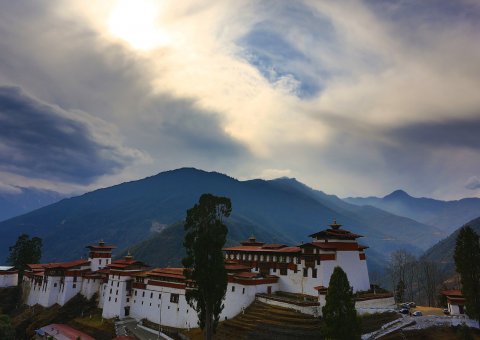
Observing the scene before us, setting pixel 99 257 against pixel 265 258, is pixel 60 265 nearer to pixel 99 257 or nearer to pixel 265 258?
pixel 99 257

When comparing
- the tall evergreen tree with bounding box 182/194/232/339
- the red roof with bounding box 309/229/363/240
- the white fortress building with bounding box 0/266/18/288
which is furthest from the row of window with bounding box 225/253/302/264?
the white fortress building with bounding box 0/266/18/288

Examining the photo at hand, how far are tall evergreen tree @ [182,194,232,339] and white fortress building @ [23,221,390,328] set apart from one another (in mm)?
14143

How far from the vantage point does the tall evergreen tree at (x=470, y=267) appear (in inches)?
1593

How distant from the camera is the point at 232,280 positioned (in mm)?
55406

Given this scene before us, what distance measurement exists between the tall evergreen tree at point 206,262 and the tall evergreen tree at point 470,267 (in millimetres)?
28259

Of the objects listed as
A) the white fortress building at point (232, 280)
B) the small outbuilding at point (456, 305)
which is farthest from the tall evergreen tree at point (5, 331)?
the small outbuilding at point (456, 305)

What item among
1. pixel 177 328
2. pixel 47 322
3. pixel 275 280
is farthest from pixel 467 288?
pixel 47 322

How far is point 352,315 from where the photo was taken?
1280 inches

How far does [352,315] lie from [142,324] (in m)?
43.9

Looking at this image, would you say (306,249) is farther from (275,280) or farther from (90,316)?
(90,316)

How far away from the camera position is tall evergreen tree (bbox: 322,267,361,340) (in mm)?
31938

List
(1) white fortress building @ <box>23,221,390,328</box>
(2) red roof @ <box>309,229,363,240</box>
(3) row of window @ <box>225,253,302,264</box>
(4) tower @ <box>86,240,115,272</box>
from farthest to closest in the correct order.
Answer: (4) tower @ <box>86,240,115,272</box>, (3) row of window @ <box>225,253,302,264</box>, (2) red roof @ <box>309,229,363,240</box>, (1) white fortress building @ <box>23,221,390,328</box>

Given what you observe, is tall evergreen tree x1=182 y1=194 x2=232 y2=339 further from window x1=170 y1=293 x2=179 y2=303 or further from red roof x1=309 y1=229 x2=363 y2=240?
red roof x1=309 y1=229 x2=363 y2=240

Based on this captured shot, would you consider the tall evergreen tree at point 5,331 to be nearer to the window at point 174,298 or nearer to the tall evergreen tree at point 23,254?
the window at point 174,298
